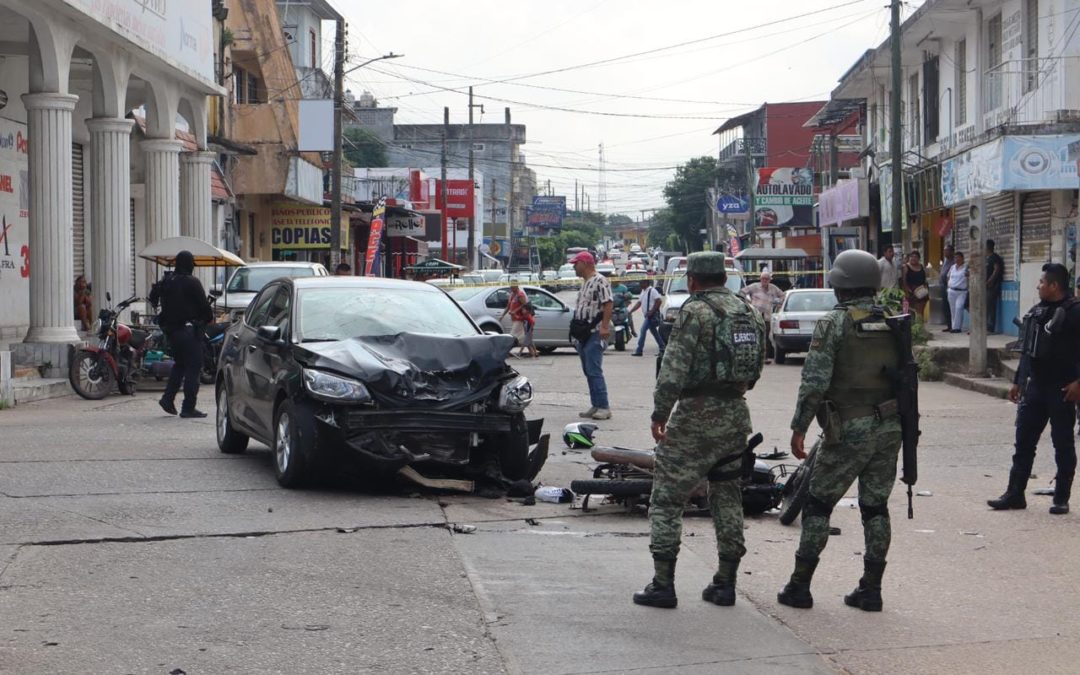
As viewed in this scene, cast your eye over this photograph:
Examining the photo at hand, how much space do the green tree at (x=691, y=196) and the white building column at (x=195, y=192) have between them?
82.5 m

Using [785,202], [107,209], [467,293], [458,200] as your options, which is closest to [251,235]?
[467,293]

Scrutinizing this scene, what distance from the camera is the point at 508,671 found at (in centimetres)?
553

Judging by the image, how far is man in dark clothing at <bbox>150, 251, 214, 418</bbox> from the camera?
15.0m

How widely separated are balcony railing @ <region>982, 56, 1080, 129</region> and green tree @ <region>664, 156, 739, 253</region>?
80.6 meters

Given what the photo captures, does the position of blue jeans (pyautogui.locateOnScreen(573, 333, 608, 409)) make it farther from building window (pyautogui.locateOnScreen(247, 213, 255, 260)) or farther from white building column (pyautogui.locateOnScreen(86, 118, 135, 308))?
building window (pyautogui.locateOnScreen(247, 213, 255, 260))

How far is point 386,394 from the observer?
957 cm

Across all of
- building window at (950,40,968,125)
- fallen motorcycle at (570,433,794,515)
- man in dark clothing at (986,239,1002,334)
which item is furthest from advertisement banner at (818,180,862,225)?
fallen motorcycle at (570,433,794,515)

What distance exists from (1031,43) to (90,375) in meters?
18.7

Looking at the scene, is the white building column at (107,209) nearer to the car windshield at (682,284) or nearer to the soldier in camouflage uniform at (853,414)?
the car windshield at (682,284)

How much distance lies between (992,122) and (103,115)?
701 inches

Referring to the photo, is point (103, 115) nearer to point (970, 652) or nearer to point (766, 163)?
point (970, 652)

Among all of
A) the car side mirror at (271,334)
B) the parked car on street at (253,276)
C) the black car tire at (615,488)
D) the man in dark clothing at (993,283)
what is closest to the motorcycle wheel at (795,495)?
the black car tire at (615,488)

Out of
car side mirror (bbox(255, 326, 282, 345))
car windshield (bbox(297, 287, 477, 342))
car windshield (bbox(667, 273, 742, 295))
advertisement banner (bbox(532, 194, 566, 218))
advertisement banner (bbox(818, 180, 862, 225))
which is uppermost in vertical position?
advertisement banner (bbox(532, 194, 566, 218))

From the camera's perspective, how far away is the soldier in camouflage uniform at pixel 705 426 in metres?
6.62
